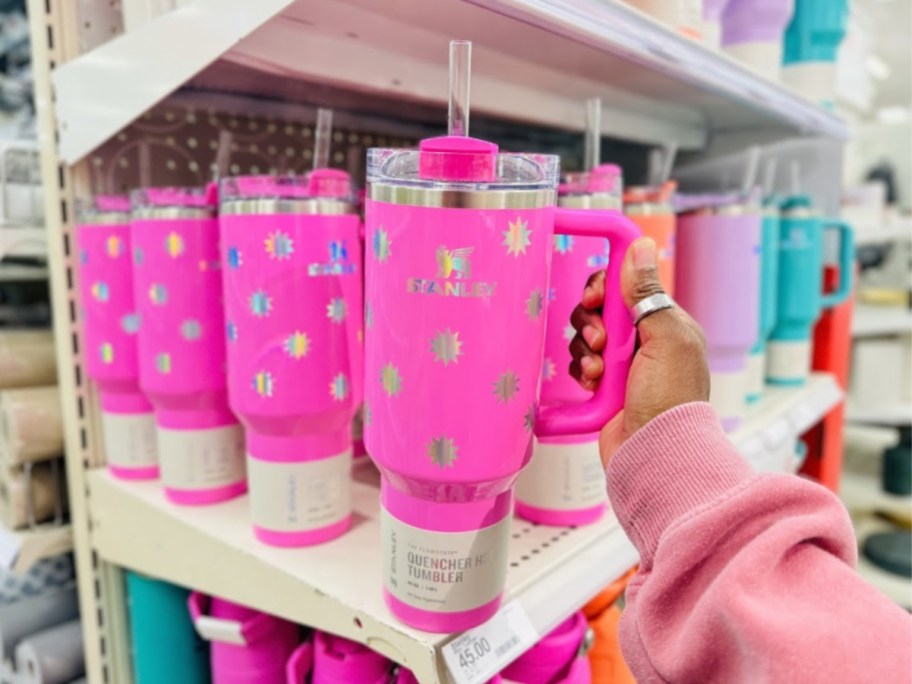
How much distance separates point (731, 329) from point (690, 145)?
2.13 feet

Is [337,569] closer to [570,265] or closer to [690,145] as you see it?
[570,265]

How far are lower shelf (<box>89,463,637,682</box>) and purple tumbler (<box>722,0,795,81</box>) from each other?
96cm

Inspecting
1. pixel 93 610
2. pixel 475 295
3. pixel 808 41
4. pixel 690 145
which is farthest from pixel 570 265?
pixel 808 41

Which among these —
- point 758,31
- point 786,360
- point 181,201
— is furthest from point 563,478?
point 758,31

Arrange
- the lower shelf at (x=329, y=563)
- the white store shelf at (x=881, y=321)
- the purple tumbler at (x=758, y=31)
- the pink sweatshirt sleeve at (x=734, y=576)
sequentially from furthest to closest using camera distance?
the white store shelf at (x=881, y=321) → the purple tumbler at (x=758, y=31) → the lower shelf at (x=329, y=563) → the pink sweatshirt sleeve at (x=734, y=576)

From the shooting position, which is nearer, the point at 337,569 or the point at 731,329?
the point at 337,569

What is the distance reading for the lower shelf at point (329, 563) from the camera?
61 cm

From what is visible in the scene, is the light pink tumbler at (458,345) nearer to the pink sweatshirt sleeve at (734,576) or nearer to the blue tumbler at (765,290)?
the pink sweatshirt sleeve at (734,576)

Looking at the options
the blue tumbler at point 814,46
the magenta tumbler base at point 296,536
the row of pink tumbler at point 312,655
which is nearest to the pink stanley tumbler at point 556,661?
the row of pink tumbler at point 312,655

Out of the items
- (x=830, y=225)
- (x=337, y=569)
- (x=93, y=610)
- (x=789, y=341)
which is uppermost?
(x=830, y=225)

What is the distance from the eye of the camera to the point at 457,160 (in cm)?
47

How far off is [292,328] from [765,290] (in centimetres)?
86

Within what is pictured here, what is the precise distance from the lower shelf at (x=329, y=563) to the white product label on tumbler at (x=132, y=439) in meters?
0.03

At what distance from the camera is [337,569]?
2.19 ft
